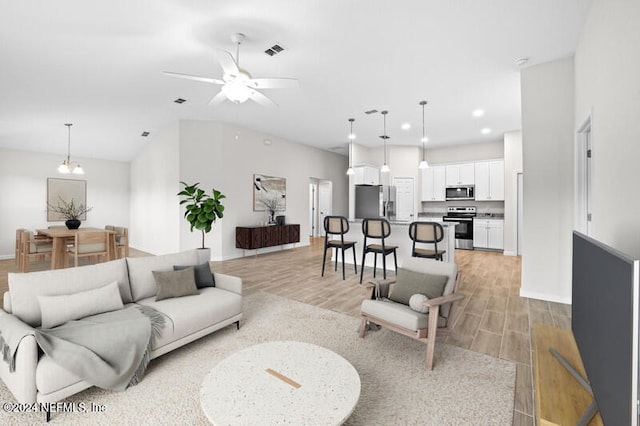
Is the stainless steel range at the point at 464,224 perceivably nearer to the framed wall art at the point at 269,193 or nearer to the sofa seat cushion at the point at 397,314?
the framed wall art at the point at 269,193

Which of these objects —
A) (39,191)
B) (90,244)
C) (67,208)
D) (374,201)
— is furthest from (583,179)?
(39,191)

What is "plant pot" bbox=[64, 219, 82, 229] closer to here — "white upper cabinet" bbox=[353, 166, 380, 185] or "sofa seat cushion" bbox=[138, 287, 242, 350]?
"sofa seat cushion" bbox=[138, 287, 242, 350]

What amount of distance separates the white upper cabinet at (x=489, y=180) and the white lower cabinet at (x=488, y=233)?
618 millimetres

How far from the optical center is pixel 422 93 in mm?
4820

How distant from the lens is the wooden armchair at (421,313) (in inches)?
91.0

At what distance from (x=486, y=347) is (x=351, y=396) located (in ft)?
5.71

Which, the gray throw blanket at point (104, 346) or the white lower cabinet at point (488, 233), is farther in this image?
the white lower cabinet at point (488, 233)

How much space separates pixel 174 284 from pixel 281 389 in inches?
68.0

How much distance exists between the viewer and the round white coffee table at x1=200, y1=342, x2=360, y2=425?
1379mm

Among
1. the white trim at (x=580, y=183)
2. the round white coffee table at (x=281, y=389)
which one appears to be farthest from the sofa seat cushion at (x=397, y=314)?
the white trim at (x=580, y=183)

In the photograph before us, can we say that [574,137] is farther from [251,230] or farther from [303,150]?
[303,150]

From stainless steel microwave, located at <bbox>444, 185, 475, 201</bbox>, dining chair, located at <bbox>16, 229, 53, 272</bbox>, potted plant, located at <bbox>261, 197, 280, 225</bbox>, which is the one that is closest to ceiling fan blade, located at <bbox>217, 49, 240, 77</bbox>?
potted plant, located at <bbox>261, 197, 280, 225</bbox>

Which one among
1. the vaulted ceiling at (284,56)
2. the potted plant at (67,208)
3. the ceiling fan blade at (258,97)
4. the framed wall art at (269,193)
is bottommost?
the potted plant at (67,208)

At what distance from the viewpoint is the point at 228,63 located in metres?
2.77
